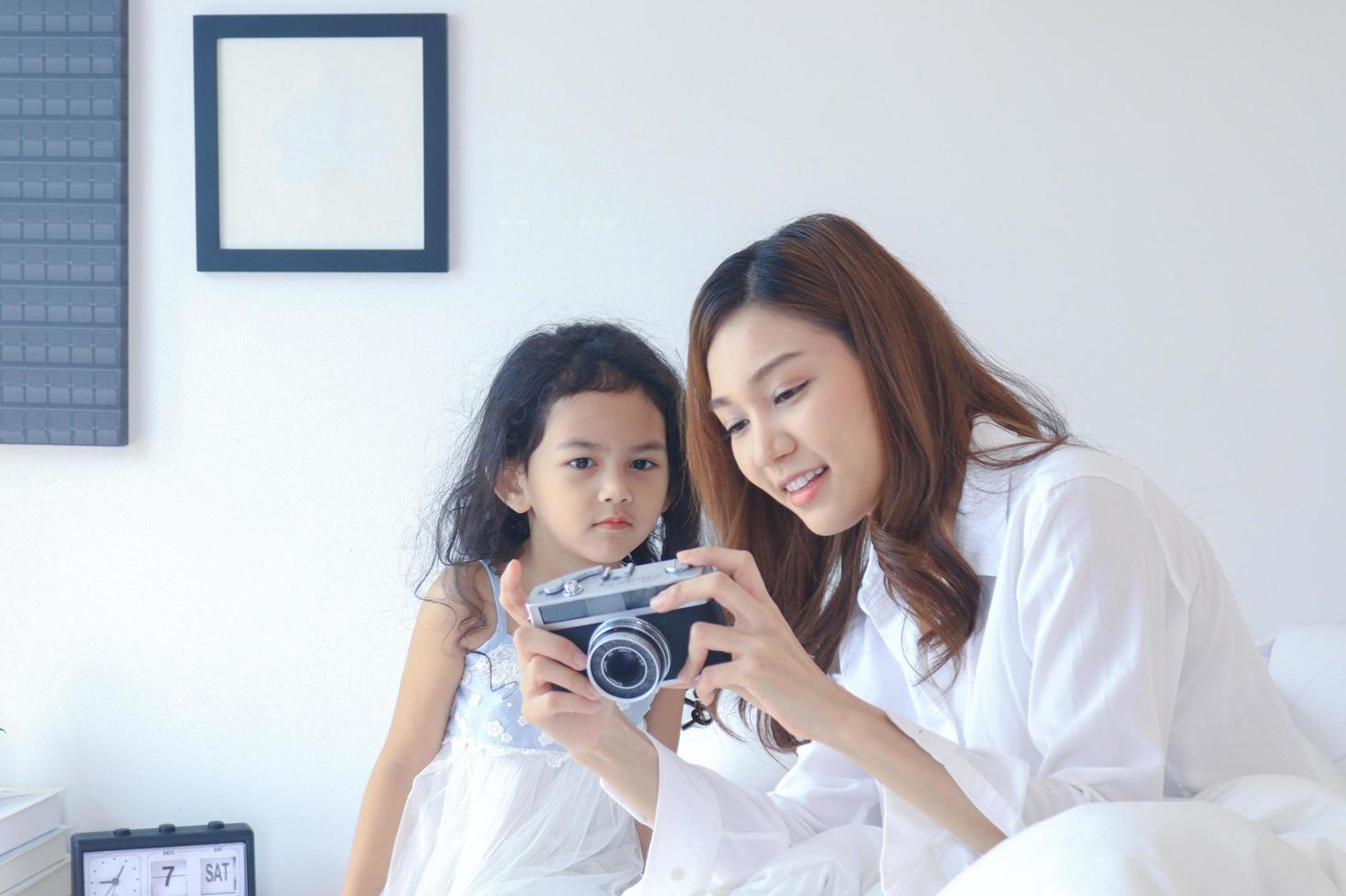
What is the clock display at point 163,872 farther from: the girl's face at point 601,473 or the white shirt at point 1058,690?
the white shirt at point 1058,690

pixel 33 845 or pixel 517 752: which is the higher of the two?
pixel 517 752

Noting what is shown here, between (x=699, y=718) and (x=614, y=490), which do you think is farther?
(x=699, y=718)

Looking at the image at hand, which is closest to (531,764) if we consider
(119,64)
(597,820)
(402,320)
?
(597,820)

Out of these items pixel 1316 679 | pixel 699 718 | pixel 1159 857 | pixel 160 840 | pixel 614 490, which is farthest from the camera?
pixel 160 840

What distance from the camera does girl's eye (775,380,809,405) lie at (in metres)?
1.19

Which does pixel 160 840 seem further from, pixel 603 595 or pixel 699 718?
pixel 603 595

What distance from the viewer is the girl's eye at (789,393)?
3.91 ft

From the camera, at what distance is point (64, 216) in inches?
80.7

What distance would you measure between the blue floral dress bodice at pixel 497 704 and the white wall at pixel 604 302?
1.47 feet

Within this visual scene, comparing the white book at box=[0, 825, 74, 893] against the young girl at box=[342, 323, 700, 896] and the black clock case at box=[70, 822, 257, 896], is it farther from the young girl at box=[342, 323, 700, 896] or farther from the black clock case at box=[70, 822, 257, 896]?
the young girl at box=[342, 323, 700, 896]

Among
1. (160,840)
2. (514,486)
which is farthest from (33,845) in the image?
(514,486)

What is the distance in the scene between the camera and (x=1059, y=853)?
80 centimetres

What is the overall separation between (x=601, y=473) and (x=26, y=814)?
1165 millimetres

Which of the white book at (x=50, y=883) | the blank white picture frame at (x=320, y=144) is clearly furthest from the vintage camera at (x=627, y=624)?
the white book at (x=50, y=883)
